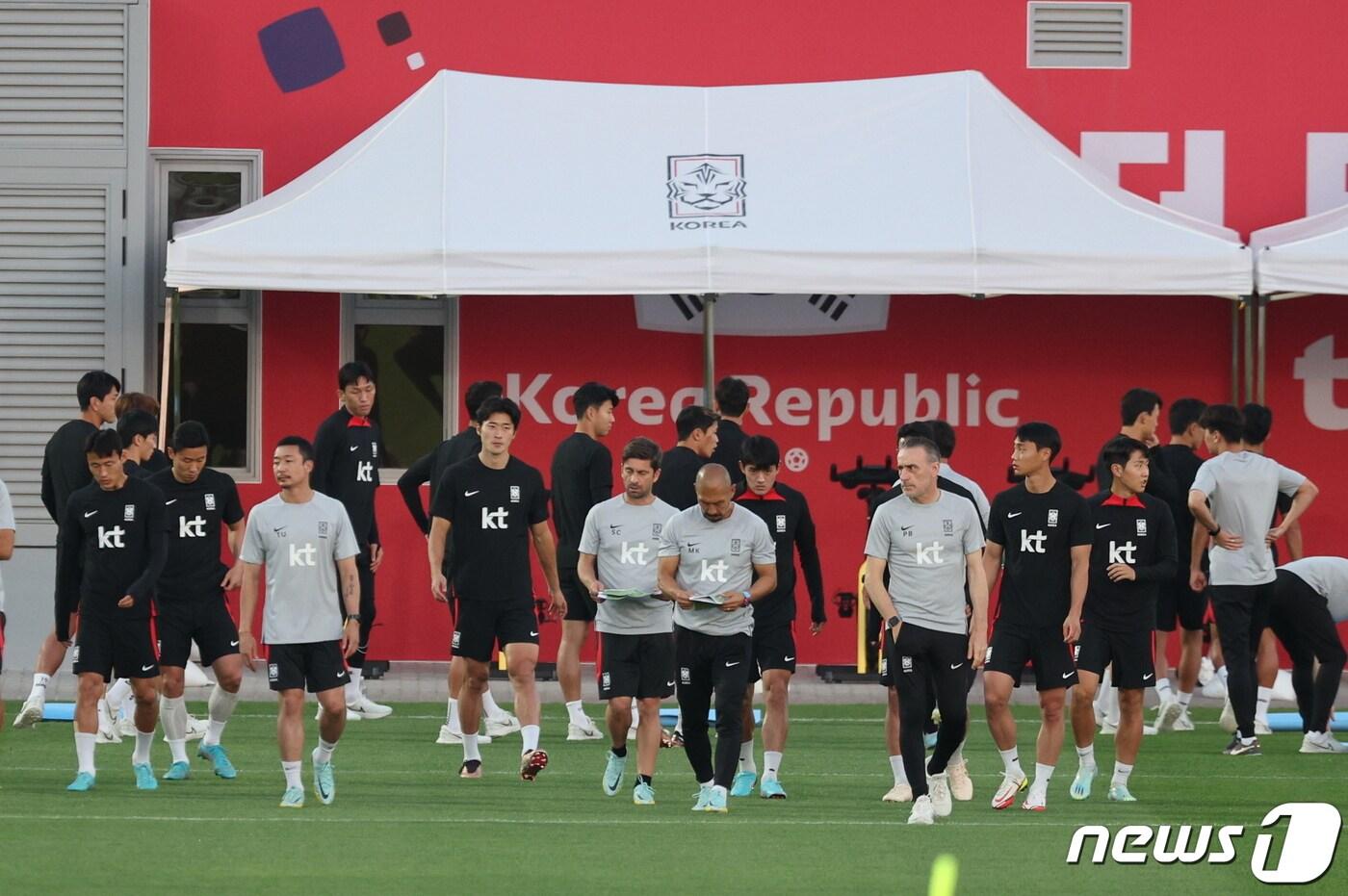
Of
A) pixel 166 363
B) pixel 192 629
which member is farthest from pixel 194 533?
pixel 166 363

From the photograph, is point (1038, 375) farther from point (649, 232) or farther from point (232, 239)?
point (232, 239)

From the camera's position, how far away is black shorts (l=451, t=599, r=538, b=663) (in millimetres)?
11523

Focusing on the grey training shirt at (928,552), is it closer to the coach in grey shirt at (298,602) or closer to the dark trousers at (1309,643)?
the coach in grey shirt at (298,602)

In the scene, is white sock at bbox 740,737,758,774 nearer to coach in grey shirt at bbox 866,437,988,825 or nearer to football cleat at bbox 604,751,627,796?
football cleat at bbox 604,751,627,796

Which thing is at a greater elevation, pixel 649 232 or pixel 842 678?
pixel 649 232

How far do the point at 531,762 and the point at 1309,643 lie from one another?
197 inches

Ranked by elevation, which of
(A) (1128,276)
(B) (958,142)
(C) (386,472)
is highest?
(B) (958,142)

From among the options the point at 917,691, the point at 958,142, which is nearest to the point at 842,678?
the point at 958,142

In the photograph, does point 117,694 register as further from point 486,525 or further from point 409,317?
point 409,317

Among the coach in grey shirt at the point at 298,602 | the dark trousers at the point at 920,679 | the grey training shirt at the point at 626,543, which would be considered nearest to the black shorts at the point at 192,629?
the coach in grey shirt at the point at 298,602

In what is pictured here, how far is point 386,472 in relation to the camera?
1722cm

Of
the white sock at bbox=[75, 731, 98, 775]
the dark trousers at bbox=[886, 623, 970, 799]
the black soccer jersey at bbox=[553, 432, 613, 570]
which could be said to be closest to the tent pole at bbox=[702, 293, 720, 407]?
the black soccer jersey at bbox=[553, 432, 613, 570]

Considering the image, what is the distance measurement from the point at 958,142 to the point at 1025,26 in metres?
1.97

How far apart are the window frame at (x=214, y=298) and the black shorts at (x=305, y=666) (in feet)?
22.9
